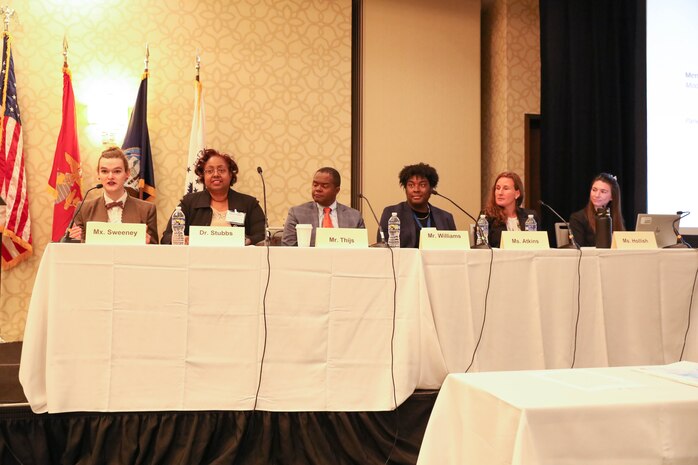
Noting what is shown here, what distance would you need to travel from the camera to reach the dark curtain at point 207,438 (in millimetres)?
2266

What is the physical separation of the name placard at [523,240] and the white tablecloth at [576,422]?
4.44 ft

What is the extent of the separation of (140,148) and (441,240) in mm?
2677

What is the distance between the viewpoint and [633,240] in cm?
292

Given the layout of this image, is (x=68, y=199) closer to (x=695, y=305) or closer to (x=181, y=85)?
(x=181, y=85)

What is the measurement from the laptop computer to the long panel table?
25.9 inches

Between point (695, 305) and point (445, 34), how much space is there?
10.6 feet

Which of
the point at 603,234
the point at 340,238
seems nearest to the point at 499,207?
the point at 603,234

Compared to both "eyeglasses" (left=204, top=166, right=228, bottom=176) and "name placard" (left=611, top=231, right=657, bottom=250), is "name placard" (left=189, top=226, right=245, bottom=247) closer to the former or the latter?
"eyeglasses" (left=204, top=166, right=228, bottom=176)

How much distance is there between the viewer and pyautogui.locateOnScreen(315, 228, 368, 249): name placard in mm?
2531

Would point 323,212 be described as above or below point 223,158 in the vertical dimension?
below

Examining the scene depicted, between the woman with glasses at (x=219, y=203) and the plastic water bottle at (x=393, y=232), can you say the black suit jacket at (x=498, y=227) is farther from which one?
the woman with glasses at (x=219, y=203)

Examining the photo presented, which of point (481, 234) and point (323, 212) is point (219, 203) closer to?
point (323, 212)

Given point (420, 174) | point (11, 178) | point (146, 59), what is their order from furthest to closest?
point (146, 59)
point (11, 178)
point (420, 174)

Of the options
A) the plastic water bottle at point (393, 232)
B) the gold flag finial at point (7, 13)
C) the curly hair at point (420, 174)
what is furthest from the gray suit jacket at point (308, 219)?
the gold flag finial at point (7, 13)
